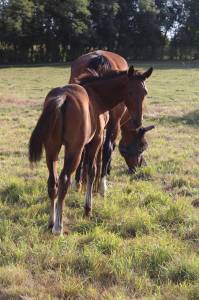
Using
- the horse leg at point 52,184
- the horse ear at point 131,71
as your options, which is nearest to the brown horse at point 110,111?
the horse ear at point 131,71

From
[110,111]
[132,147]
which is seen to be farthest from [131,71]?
[132,147]

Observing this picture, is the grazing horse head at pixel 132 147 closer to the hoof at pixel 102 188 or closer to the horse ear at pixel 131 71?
the hoof at pixel 102 188

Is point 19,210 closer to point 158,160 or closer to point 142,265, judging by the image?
point 142,265

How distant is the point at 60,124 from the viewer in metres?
5.09

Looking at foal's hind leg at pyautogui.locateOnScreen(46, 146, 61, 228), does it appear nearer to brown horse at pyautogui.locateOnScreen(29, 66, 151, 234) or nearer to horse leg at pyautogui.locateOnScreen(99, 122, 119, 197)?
brown horse at pyautogui.locateOnScreen(29, 66, 151, 234)

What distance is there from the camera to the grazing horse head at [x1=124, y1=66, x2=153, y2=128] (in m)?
5.83

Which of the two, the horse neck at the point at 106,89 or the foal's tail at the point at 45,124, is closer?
the foal's tail at the point at 45,124

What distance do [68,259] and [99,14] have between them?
1938 inches

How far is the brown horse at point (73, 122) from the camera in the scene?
5078mm

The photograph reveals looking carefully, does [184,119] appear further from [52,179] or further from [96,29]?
[96,29]

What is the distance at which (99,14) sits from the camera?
51219mm

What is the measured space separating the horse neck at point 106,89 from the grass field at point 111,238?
54.5 inches

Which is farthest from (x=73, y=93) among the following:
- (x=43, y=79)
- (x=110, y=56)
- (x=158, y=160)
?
(x=43, y=79)

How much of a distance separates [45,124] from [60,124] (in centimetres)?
17
